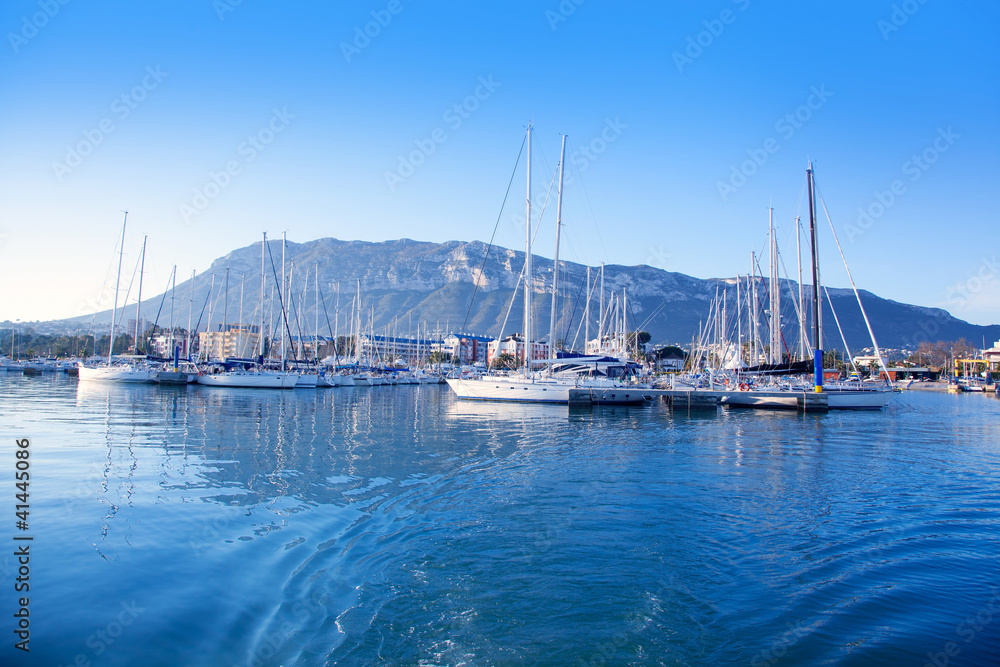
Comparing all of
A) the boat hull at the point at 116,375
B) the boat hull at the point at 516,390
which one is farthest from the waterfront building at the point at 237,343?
the boat hull at the point at 516,390

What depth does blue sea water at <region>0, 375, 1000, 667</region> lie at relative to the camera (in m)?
6.10

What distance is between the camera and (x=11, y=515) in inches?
375

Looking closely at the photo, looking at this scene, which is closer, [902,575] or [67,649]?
[67,649]

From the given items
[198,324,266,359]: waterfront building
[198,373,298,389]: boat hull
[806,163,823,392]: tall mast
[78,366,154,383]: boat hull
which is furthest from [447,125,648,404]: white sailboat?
[198,324,266,359]: waterfront building

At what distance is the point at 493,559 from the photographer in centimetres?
868

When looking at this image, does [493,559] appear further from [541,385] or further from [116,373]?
[116,373]

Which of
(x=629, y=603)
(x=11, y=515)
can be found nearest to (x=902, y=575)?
(x=629, y=603)

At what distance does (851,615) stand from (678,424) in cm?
2665

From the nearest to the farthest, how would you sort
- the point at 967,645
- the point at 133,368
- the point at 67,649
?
the point at 67,649 < the point at 967,645 < the point at 133,368

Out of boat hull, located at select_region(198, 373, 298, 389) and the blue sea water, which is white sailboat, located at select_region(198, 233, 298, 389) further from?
the blue sea water

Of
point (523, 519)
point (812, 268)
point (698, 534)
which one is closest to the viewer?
point (698, 534)

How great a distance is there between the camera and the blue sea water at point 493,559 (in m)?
6.10

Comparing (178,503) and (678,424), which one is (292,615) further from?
(678,424)

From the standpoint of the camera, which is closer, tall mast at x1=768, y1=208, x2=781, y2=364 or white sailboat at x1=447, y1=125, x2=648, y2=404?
white sailboat at x1=447, y1=125, x2=648, y2=404
